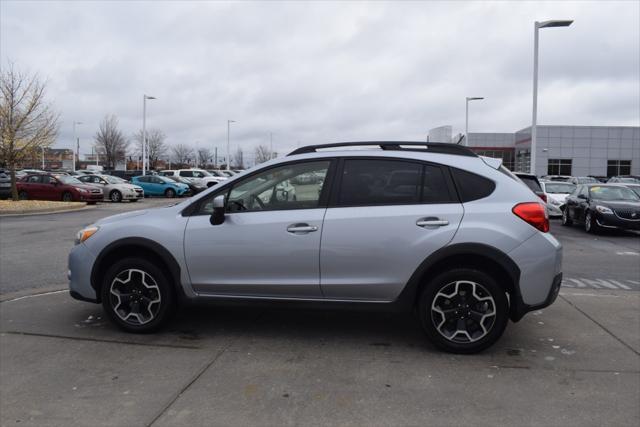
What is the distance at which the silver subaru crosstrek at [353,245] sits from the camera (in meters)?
4.34

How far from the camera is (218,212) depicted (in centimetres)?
463

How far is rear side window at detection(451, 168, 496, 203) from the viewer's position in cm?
447

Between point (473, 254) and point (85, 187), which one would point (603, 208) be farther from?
point (85, 187)

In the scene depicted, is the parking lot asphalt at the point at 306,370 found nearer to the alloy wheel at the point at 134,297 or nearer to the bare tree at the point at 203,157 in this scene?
the alloy wheel at the point at 134,297

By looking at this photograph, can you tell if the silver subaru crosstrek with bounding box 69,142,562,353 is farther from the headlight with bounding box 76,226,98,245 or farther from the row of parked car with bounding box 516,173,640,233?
the row of parked car with bounding box 516,173,640,233

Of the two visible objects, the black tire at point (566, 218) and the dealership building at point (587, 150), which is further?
the dealership building at point (587, 150)

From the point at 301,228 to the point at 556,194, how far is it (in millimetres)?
17436

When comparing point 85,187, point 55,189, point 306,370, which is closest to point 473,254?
point 306,370

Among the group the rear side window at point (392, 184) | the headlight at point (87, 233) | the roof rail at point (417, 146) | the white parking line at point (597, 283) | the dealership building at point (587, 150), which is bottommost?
the white parking line at point (597, 283)

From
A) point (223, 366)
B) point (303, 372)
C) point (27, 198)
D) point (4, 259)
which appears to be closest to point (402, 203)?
point (303, 372)

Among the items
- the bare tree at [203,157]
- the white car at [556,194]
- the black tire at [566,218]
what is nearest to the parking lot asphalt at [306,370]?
the black tire at [566,218]

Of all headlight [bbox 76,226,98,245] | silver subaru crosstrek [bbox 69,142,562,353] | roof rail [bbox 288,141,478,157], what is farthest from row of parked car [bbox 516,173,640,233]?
headlight [bbox 76,226,98,245]

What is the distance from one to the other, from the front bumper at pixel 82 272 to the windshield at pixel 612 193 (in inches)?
534

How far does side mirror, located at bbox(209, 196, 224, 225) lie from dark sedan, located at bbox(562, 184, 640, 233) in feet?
39.2
